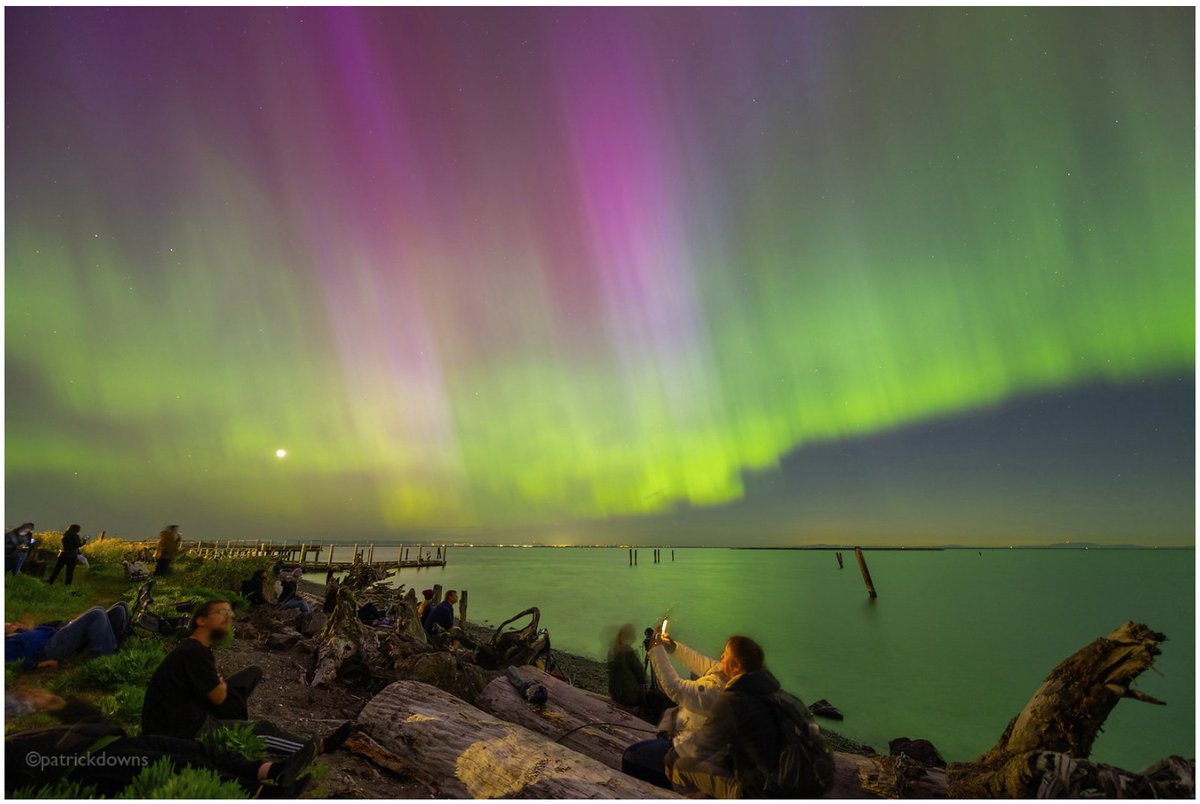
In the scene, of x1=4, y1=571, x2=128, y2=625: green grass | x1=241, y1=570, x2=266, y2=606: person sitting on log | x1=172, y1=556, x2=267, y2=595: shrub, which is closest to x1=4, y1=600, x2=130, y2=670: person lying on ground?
x1=4, y1=571, x2=128, y2=625: green grass

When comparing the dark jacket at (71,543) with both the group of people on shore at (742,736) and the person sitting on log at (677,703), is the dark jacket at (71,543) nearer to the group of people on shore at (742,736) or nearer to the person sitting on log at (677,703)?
the person sitting on log at (677,703)

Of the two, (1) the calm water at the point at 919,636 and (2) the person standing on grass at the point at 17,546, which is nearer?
(2) the person standing on grass at the point at 17,546

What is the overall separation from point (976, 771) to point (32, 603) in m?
17.7

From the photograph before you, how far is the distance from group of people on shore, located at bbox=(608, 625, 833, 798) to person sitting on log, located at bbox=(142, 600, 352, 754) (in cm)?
351

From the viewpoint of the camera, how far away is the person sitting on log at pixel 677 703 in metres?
5.14

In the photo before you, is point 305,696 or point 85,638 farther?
point 305,696

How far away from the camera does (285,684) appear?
30.0ft

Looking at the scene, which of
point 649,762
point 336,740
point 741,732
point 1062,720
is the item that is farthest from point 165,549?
point 1062,720

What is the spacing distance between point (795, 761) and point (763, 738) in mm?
294

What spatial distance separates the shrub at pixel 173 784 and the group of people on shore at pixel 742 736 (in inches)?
150

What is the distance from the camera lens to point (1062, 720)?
6695mm

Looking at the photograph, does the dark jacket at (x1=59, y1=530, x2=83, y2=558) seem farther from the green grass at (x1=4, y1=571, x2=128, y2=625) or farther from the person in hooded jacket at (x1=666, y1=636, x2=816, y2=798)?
the person in hooded jacket at (x1=666, y1=636, x2=816, y2=798)

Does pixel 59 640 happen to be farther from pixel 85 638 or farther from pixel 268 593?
pixel 268 593

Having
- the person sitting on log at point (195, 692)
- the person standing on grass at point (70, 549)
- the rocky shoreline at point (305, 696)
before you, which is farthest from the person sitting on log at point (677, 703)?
the person standing on grass at point (70, 549)
